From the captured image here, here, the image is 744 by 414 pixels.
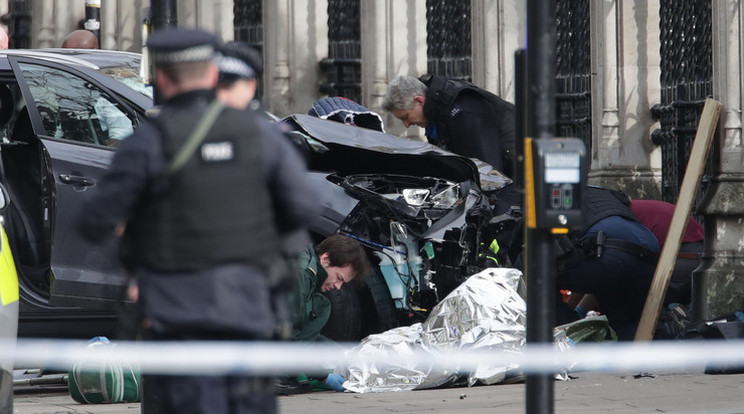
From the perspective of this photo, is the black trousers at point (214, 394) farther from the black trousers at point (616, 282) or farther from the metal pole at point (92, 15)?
the metal pole at point (92, 15)

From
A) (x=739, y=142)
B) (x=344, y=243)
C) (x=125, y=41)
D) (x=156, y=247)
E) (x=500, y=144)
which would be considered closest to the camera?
(x=156, y=247)

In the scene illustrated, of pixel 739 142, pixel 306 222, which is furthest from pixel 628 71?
pixel 306 222

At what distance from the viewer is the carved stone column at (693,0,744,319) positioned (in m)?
11.2

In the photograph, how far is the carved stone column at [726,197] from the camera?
1123 cm

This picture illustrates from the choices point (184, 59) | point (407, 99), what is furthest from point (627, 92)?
point (184, 59)

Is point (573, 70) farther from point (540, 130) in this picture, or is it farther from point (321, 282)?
point (540, 130)

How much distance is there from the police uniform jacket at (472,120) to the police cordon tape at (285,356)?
1.61 meters

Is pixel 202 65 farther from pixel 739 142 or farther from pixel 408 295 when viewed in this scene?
pixel 739 142

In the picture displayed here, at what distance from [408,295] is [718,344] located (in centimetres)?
195

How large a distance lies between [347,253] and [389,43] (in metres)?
7.77

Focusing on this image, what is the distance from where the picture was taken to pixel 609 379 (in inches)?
370

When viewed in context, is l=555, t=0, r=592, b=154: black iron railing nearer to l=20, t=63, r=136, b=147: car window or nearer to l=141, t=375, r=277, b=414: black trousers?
l=20, t=63, r=136, b=147: car window

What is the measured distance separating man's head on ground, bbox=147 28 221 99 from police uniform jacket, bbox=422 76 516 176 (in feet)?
20.2

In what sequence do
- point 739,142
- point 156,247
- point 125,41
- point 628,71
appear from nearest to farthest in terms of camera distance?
point 156,247 → point 739,142 → point 628,71 → point 125,41
